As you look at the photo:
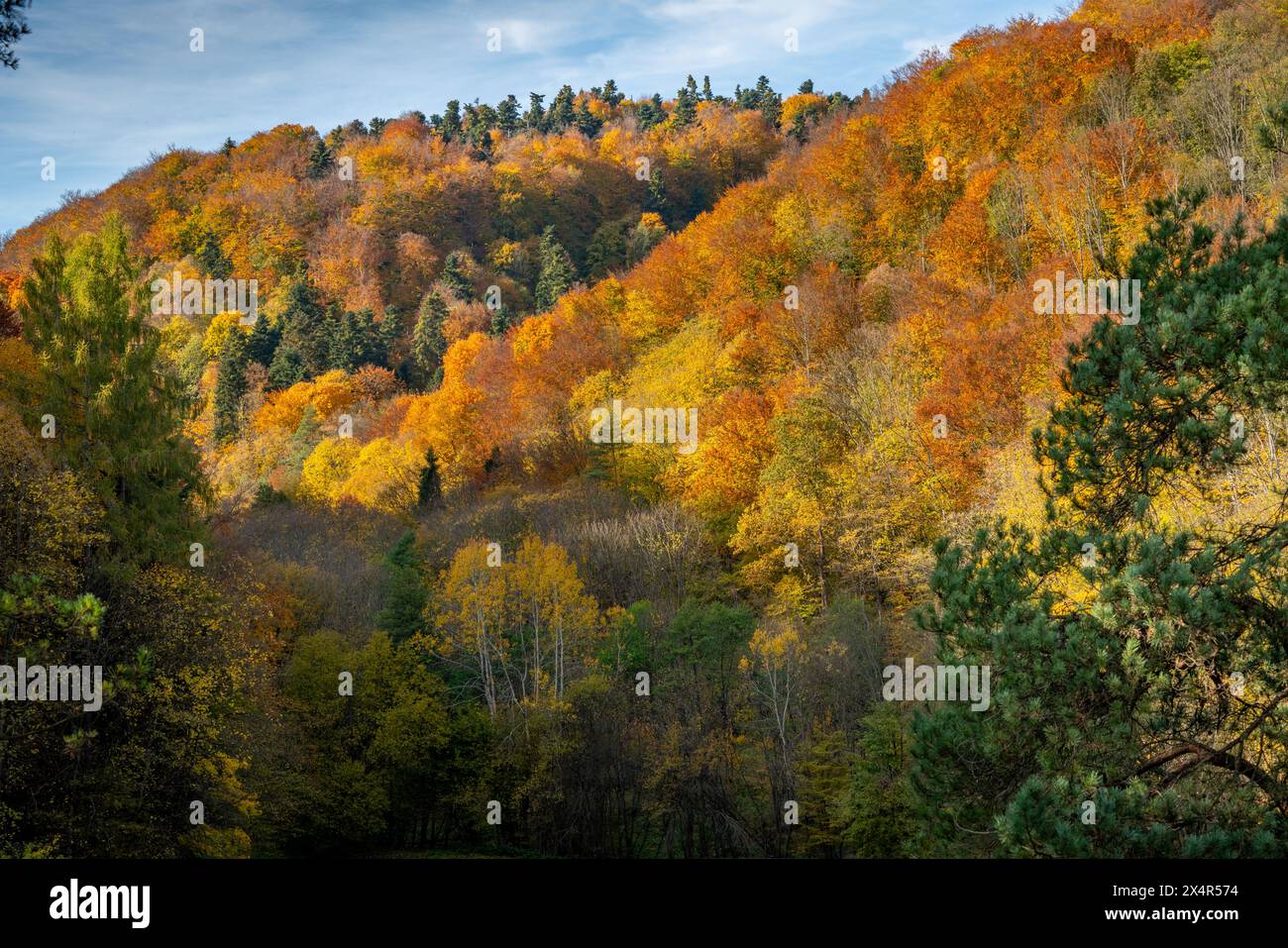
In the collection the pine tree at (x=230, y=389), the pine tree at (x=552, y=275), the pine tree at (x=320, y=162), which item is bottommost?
the pine tree at (x=230, y=389)

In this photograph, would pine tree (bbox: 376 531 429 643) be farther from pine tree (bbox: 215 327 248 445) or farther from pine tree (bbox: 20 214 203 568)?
pine tree (bbox: 215 327 248 445)

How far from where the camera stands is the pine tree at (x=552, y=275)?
8775 cm

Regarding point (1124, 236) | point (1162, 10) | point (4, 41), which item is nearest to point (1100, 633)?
point (4, 41)

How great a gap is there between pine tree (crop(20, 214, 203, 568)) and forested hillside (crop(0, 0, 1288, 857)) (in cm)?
11

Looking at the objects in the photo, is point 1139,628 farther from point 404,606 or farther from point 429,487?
point 429,487

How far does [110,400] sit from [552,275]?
6715 centimetres

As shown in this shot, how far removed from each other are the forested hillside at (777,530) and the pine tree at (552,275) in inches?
525

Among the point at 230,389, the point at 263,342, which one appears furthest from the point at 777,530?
the point at 263,342

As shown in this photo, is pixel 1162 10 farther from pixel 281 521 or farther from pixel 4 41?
pixel 4 41

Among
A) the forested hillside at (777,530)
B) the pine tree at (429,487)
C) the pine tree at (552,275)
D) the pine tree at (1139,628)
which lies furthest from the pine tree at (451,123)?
the pine tree at (1139,628)

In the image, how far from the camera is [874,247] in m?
54.4

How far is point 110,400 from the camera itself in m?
24.9

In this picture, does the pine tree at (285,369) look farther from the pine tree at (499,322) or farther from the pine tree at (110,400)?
the pine tree at (110,400)

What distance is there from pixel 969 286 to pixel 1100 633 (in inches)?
1387
